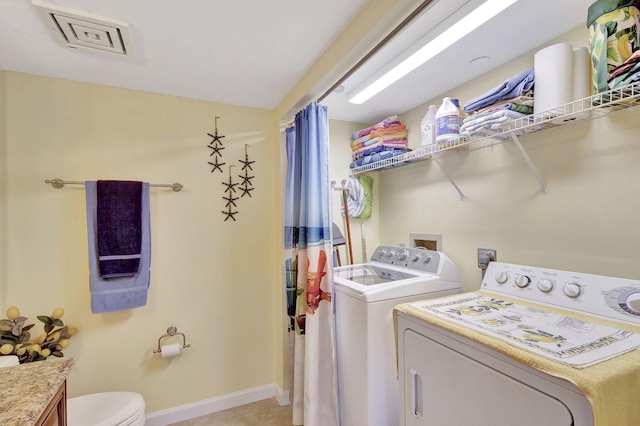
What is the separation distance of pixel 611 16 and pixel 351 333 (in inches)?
68.2

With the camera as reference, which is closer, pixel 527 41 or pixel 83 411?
pixel 527 41

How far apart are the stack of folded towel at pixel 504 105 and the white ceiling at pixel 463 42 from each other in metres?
0.22

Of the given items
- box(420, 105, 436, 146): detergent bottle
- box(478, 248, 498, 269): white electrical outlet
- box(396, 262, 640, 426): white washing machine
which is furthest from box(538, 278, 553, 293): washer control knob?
box(420, 105, 436, 146): detergent bottle

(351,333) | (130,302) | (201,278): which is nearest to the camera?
(351,333)

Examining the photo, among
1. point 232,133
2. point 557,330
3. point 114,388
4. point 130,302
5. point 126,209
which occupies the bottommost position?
point 114,388

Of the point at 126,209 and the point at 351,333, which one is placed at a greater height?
the point at 126,209

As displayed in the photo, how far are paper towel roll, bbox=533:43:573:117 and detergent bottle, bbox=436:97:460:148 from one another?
1.41 ft

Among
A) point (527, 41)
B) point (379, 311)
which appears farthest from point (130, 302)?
point (527, 41)

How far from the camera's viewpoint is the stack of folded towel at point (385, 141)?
2199 millimetres

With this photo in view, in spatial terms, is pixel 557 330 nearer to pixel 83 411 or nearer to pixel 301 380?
pixel 301 380

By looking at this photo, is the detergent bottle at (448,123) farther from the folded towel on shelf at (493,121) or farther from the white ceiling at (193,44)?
the white ceiling at (193,44)

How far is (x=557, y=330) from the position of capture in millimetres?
962

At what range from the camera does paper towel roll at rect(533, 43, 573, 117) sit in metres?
1.22

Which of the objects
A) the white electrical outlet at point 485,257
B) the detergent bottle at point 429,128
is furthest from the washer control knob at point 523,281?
the detergent bottle at point 429,128
